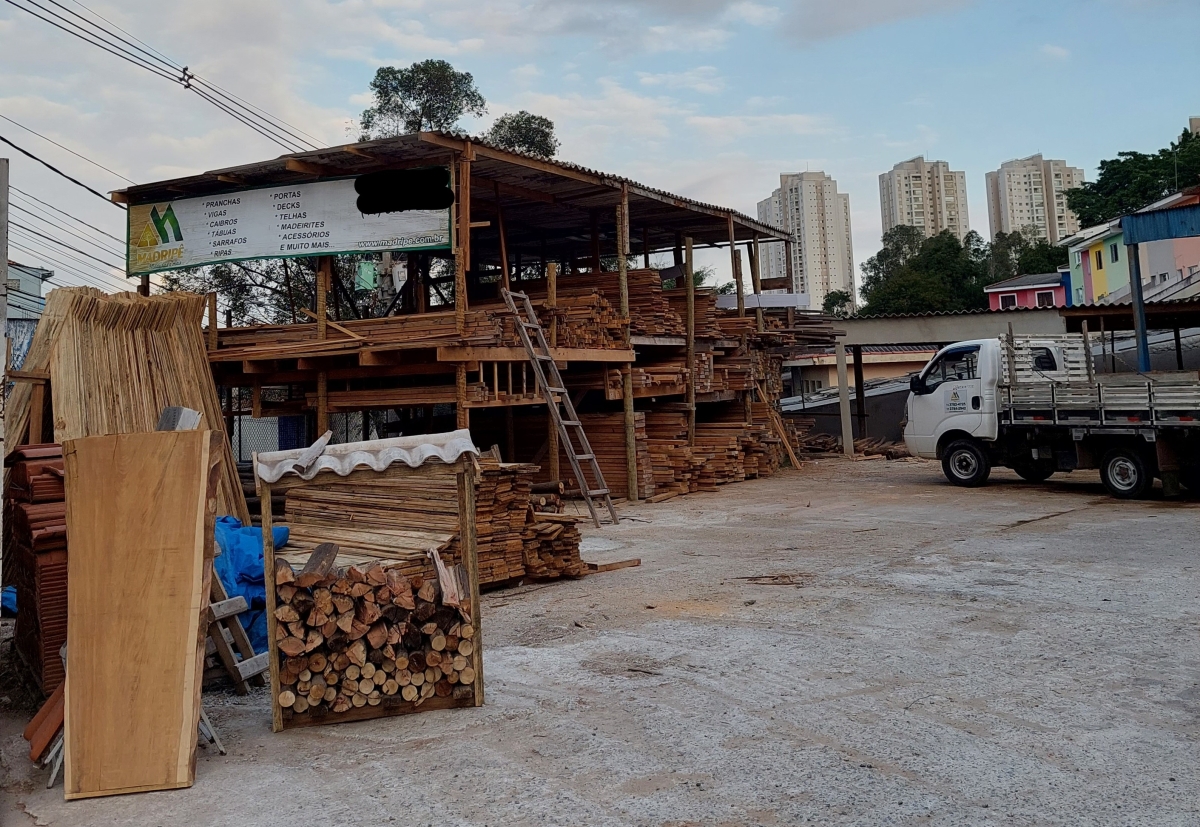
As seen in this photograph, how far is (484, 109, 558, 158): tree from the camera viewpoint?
105 feet

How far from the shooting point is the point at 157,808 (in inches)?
180

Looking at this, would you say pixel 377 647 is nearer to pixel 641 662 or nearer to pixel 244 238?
pixel 641 662

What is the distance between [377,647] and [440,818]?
5.29 ft

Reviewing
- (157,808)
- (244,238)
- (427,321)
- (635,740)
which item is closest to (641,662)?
(635,740)

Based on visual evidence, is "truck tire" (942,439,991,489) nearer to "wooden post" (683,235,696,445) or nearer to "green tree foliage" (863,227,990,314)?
"wooden post" (683,235,696,445)

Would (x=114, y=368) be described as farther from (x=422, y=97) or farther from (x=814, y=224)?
(x=814, y=224)

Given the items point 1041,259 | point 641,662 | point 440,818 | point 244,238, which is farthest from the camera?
point 1041,259

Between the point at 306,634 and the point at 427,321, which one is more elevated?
the point at 427,321

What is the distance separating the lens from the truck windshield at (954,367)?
17156 mm

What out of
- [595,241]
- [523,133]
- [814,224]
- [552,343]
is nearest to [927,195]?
[814,224]

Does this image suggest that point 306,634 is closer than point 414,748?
No

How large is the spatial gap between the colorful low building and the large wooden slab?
50.4m

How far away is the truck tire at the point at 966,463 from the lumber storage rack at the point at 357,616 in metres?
13.8

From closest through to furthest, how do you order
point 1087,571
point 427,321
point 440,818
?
point 440,818 < point 1087,571 < point 427,321
